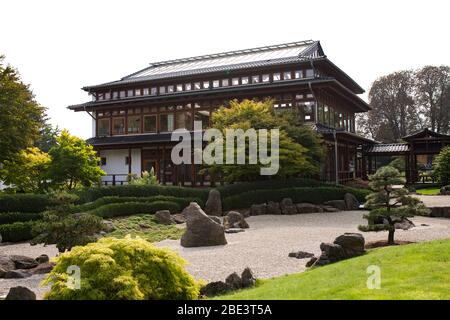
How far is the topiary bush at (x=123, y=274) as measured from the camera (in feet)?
19.9

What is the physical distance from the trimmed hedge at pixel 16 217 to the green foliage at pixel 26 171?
9.20ft

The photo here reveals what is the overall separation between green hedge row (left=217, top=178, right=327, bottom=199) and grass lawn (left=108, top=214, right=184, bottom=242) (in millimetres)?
5504

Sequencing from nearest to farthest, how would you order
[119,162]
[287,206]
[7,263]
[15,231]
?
[7,263]
[15,231]
[287,206]
[119,162]

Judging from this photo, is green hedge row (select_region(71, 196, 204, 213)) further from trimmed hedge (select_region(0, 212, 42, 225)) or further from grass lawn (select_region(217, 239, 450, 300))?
grass lawn (select_region(217, 239, 450, 300))

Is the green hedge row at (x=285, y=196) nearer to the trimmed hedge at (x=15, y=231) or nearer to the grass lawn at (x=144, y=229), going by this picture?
the grass lawn at (x=144, y=229)

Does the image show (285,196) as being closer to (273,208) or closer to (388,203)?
(273,208)

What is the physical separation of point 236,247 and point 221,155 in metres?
11.5

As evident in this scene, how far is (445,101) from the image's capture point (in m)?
54.9

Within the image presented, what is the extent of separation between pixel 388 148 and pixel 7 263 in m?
37.2

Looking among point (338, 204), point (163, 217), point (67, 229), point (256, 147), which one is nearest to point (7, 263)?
point (67, 229)

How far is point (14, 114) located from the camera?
59.3ft

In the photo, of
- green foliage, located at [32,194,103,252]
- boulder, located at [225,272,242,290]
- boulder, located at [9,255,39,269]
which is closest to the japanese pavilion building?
green foliage, located at [32,194,103,252]
